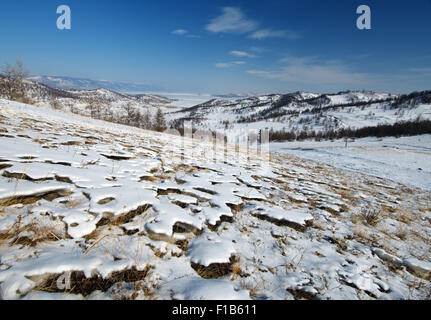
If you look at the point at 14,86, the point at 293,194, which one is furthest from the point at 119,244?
the point at 14,86

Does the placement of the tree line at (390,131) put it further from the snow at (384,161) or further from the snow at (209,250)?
the snow at (209,250)

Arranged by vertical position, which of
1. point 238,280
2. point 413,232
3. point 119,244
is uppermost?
point 119,244

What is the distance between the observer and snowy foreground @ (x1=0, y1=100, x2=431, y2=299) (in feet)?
5.73

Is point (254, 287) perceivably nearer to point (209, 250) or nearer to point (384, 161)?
point (209, 250)

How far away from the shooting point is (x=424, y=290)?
2.37 metres

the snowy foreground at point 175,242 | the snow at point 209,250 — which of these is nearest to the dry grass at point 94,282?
the snowy foreground at point 175,242

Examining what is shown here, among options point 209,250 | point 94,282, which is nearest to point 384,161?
point 209,250

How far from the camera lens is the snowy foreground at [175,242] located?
1.75 metres

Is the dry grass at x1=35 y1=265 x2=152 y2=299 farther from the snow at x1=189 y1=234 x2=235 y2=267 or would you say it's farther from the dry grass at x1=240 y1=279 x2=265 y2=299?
the dry grass at x1=240 y1=279 x2=265 y2=299

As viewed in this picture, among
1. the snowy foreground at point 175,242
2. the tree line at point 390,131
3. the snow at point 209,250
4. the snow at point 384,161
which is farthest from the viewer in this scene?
the tree line at point 390,131
